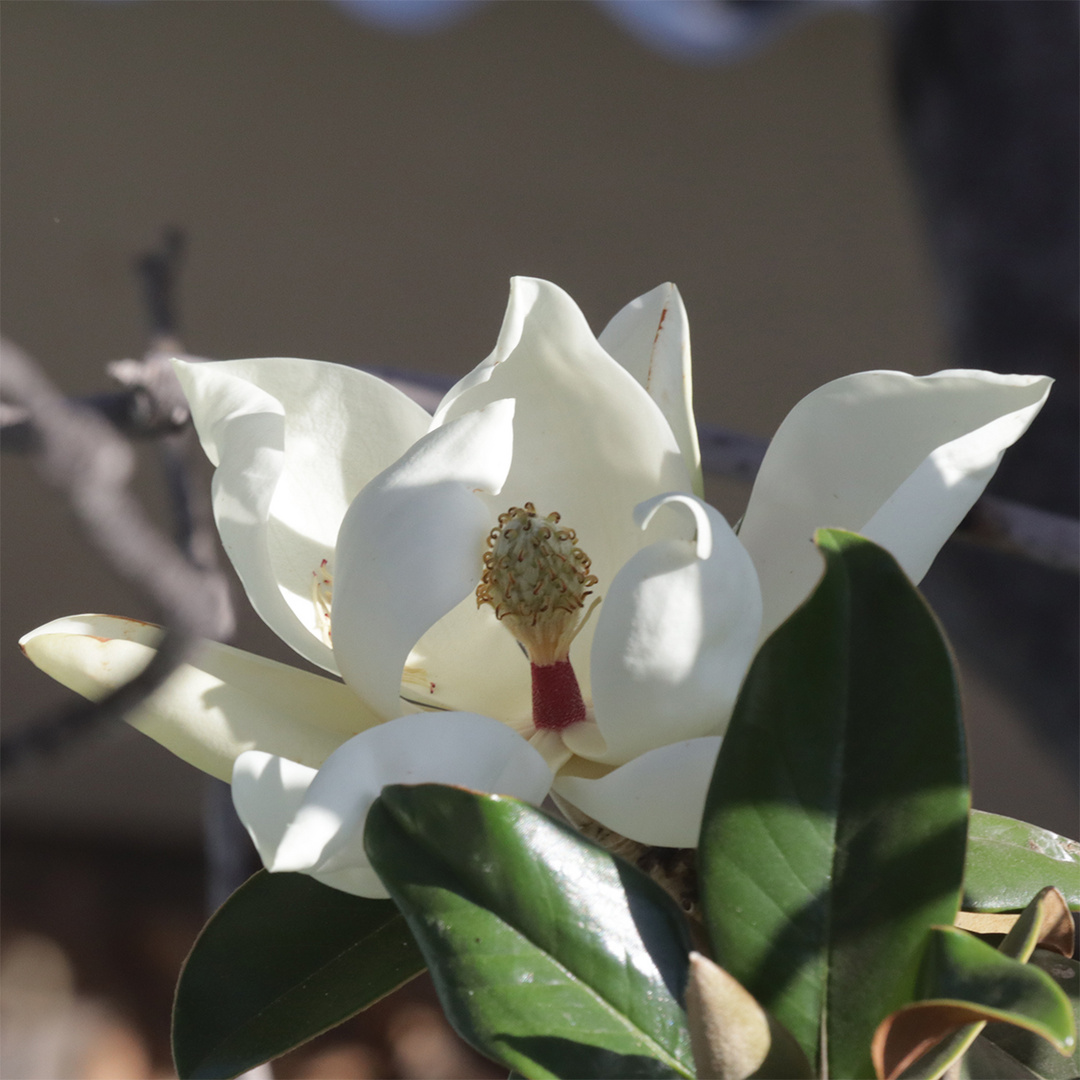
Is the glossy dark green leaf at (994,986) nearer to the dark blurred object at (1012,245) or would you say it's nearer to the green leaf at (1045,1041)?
the green leaf at (1045,1041)

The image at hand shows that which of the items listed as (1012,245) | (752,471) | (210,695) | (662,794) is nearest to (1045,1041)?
(662,794)

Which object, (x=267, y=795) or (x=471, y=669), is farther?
(x=471, y=669)

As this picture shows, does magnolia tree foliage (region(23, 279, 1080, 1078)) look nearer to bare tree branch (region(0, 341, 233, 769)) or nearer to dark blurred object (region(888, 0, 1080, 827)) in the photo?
bare tree branch (region(0, 341, 233, 769))

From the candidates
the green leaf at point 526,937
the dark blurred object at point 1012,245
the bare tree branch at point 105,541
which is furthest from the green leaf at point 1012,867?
the dark blurred object at point 1012,245

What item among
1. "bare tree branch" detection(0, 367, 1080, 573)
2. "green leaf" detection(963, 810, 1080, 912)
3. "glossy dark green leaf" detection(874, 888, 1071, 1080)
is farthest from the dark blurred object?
"glossy dark green leaf" detection(874, 888, 1071, 1080)

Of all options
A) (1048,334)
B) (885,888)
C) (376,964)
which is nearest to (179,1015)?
(376,964)

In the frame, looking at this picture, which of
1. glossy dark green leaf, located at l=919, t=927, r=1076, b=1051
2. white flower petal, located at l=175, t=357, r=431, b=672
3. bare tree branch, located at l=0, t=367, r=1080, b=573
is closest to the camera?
glossy dark green leaf, located at l=919, t=927, r=1076, b=1051

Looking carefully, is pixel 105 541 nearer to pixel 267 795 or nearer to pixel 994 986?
pixel 267 795
